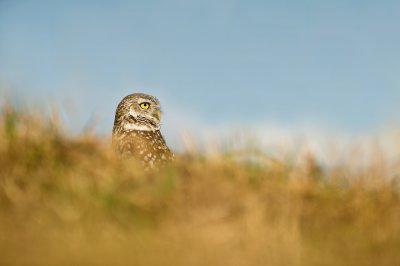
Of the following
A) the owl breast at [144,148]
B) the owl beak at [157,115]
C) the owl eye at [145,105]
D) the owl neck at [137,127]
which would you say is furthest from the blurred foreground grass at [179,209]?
the owl beak at [157,115]

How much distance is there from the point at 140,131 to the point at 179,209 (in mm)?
3784

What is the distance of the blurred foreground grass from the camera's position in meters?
3.91

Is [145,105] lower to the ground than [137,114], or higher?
higher

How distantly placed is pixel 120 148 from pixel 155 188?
3245 millimetres

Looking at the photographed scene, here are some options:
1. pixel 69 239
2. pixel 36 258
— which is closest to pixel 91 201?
pixel 69 239

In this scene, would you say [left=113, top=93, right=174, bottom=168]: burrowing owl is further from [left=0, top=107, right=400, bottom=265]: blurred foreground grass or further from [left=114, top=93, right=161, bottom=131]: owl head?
[left=0, top=107, right=400, bottom=265]: blurred foreground grass

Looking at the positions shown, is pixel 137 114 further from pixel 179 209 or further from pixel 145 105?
pixel 179 209

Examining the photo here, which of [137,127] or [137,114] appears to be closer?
[137,127]

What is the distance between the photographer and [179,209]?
14.4ft

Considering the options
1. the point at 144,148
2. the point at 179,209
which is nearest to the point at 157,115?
the point at 144,148

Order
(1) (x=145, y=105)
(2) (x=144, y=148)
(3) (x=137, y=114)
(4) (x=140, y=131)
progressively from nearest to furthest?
(2) (x=144, y=148)
(4) (x=140, y=131)
(3) (x=137, y=114)
(1) (x=145, y=105)

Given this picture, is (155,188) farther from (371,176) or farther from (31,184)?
(371,176)

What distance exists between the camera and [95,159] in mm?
5172

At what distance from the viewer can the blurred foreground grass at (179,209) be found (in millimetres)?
3914
